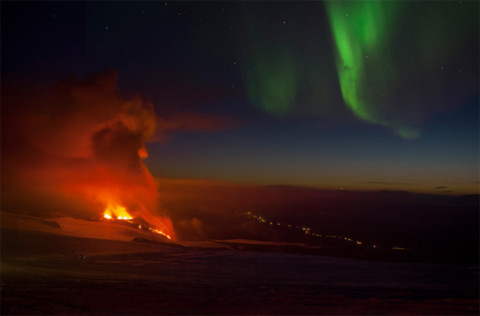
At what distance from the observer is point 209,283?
855 centimetres

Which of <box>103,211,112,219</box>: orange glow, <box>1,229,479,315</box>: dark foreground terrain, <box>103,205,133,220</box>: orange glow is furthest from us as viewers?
<box>103,205,133,220</box>: orange glow

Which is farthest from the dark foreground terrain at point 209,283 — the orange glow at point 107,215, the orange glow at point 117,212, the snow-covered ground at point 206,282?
the orange glow at point 117,212

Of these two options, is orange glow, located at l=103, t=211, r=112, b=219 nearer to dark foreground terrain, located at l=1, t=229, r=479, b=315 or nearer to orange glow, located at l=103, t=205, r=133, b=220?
orange glow, located at l=103, t=205, r=133, b=220

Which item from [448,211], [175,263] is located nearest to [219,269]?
[175,263]

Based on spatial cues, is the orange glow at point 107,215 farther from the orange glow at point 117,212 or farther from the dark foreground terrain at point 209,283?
the dark foreground terrain at point 209,283

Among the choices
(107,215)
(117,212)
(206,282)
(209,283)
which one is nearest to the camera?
(209,283)

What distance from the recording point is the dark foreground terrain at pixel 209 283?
669 centimetres

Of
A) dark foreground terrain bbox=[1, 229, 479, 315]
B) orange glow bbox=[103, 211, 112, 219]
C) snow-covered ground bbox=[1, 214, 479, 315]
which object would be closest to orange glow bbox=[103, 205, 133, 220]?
orange glow bbox=[103, 211, 112, 219]

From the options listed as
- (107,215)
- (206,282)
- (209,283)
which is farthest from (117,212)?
(209,283)

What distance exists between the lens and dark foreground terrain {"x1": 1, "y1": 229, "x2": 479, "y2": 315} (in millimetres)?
6691

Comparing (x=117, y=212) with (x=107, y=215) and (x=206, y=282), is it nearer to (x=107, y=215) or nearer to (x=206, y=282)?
(x=107, y=215)

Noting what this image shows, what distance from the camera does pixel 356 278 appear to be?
9.69 m

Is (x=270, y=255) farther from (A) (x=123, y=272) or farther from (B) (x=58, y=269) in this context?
(B) (x=58, y=269)

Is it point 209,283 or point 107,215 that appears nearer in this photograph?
point 209,283
